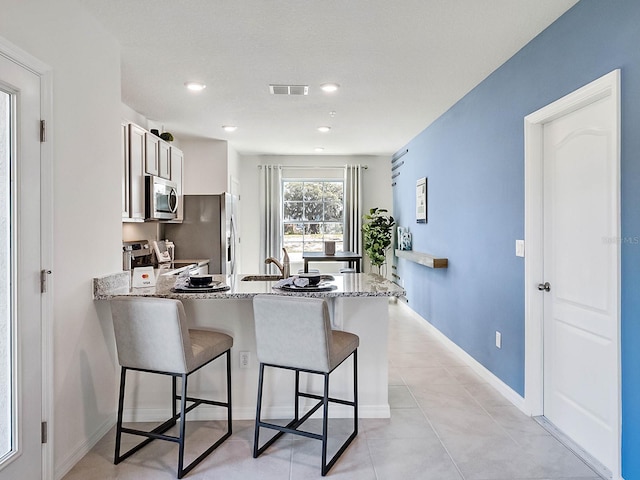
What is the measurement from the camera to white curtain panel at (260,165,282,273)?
729cm

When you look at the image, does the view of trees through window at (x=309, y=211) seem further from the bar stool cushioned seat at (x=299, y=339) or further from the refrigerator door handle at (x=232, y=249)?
the bar stool cushioned seat at (x=299, y=339)

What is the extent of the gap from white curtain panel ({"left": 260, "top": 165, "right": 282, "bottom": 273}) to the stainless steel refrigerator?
5.39 feet

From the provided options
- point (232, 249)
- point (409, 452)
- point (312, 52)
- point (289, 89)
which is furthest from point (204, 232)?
point (409, 452)

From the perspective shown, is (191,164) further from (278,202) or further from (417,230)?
(417,230)

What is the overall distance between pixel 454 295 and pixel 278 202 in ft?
12.5

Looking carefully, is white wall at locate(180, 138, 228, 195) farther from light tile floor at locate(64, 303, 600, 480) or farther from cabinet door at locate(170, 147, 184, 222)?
light tile floor at locate(64, 303, 600, 480)

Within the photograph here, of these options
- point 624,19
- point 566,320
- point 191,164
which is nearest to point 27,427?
point 566,320

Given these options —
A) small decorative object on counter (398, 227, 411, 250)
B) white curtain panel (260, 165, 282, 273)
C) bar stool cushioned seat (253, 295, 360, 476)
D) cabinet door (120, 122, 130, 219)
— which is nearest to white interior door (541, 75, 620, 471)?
bar stool cushioned seat (253, 295, 360, 476)

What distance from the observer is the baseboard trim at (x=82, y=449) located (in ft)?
7.13

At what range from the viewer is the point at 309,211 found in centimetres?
751

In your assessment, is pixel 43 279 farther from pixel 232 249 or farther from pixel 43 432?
pixel 232 249

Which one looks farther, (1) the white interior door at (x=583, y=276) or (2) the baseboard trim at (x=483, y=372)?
(2) the baseboard trim at (x=483, y=372)

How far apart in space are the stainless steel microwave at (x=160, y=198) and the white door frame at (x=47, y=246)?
2.01m

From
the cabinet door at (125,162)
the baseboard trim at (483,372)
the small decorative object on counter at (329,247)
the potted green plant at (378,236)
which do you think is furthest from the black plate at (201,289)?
the potted green plant at (378,236)
